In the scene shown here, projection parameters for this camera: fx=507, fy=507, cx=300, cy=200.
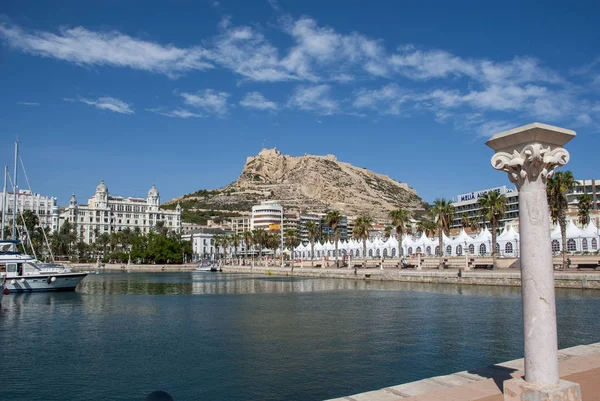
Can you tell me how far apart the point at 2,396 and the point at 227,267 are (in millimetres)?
103614

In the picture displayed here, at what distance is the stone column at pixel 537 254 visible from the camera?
24.8 ft

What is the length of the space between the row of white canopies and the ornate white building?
102 m

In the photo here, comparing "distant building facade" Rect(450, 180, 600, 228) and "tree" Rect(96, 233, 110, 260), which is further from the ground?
"distant building facade" Rect(450, 180, 600, 228)

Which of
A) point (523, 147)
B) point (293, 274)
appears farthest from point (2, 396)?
point (293, 274)

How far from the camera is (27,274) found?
49125 millimetres

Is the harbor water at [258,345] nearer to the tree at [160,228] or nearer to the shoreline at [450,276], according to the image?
the shoreline at [450,276]

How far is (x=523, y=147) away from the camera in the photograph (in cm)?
790

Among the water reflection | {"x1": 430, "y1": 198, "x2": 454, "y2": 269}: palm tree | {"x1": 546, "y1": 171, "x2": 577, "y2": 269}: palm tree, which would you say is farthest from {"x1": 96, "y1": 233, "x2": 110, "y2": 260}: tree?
{"x1": 546, "y1": 171, "x2": 577, "y2": 269}: palm tree

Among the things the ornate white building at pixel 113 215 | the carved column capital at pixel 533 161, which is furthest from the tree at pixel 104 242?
the carved column capital at pixel 533 161

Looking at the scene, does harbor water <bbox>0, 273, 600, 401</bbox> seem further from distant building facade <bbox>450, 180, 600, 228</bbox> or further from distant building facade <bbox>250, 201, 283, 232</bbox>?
distant building facade <bbox>250, 201, 283, 232</bbox>

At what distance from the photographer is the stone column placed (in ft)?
Answer: 24.8

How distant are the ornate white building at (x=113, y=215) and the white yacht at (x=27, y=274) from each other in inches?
4883

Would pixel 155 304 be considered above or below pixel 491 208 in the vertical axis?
below

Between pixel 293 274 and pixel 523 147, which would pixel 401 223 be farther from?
pixel 523 147
